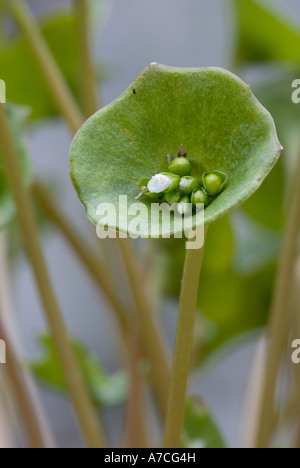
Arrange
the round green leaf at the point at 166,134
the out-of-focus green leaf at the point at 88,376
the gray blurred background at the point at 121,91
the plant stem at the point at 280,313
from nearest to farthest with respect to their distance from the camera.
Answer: the round green leaf at the point at 166,134, the plant stem at the point at 280,313, the out-of-focus green leaf at the point at 88,376, the gray blurred background at the point at 121,91

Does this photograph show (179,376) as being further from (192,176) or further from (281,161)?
(281,161)

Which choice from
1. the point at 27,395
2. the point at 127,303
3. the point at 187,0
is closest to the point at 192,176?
the point at 27,395

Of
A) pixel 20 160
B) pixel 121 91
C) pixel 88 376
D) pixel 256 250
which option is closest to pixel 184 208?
pixel 20 160

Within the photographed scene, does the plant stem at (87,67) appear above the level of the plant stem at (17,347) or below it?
above

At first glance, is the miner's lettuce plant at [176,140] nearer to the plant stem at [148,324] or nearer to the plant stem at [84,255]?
the plant stem at [148,324]

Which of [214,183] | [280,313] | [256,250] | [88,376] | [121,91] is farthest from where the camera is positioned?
[121,91]

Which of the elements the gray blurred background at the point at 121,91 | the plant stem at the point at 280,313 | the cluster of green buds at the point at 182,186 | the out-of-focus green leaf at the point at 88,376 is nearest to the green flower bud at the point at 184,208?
the cluster of green buds at the point at 182,186

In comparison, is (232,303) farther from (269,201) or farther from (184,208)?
(184,208)
